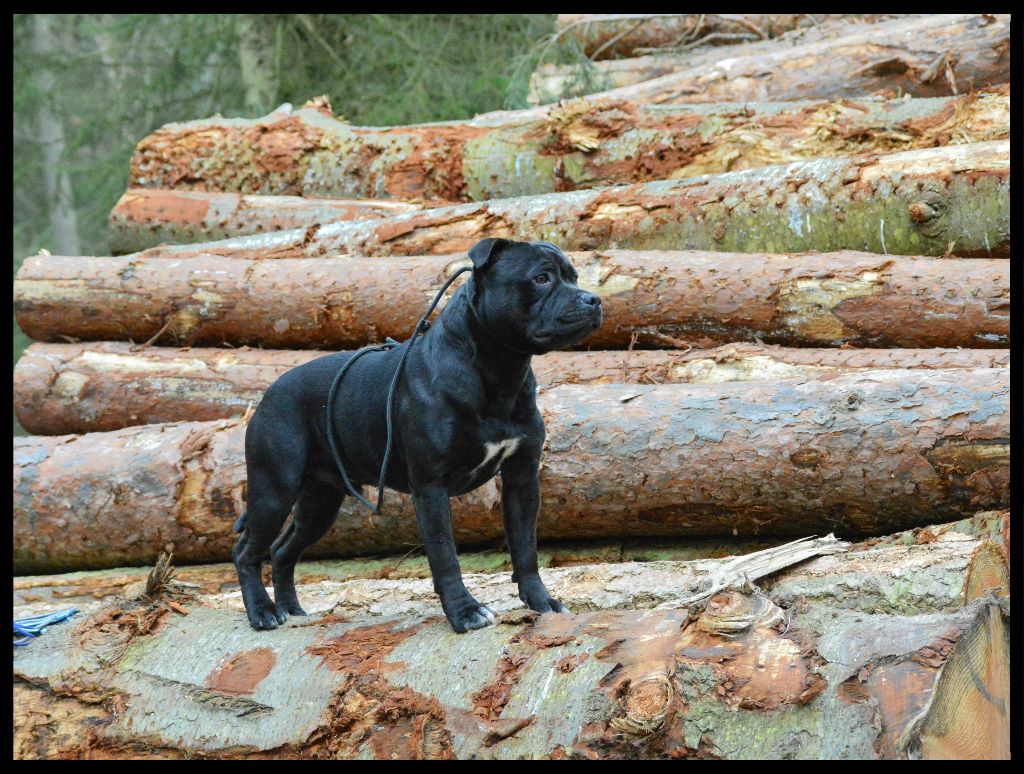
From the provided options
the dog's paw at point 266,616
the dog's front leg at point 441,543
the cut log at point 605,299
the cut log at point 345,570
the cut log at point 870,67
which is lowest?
the cut log at point 345,570

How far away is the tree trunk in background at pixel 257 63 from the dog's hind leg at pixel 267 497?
10.3 metres

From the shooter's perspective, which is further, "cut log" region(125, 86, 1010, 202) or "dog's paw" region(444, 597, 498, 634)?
"cut log" region(125, 86, 1010, 202)

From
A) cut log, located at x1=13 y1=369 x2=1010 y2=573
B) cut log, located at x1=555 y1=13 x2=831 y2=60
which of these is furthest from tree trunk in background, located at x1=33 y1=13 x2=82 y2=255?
cut log, located at x1=13 y1=369 x2=1010 y2=573

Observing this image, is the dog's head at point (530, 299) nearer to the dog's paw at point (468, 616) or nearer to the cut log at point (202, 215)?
the dog's paw at point (468, 616)

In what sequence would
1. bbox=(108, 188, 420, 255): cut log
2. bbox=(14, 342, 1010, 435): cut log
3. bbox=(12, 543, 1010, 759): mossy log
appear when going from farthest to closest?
bbox=(108, 188, 420, 255): cut log, bbox=(14, 342, 1010, 435): cut log, bbox=(12, 543, 1010, 759): mossy log

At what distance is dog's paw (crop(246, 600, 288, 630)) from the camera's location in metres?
4.43

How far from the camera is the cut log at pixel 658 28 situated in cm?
1161

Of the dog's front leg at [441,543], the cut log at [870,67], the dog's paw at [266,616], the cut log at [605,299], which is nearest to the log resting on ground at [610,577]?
the dog's front leg at [441,543]

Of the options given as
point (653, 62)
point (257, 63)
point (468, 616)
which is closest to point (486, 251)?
point (468, 616)

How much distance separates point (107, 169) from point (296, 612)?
442 inches

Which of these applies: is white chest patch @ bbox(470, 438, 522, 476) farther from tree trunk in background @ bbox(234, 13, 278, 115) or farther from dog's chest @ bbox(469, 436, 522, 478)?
tree trunk in background @ bbox(234, 13, 278, 115)

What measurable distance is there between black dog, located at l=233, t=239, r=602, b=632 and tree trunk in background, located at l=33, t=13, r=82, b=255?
52.6ft

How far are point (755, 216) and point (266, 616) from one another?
4379 millimetres

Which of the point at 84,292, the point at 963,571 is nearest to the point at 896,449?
the point at 963,571
